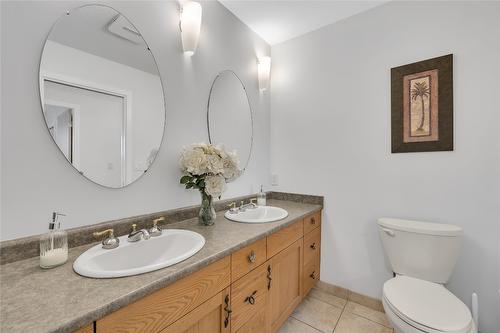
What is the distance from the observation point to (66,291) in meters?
0.65

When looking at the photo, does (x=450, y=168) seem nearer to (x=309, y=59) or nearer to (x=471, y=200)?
(x=471, y=200)

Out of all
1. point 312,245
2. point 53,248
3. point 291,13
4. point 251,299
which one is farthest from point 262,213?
point 291,13

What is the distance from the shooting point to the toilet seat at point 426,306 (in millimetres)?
1005

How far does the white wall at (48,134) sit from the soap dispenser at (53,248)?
0.41 feet

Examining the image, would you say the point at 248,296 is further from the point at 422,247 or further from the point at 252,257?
the point at 422,247

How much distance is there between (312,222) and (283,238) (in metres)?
0.51

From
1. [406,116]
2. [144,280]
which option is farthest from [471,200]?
[144,280]

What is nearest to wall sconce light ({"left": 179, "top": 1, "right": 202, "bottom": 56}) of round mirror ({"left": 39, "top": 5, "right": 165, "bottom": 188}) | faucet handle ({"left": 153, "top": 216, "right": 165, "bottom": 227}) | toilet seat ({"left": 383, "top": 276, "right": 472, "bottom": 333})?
round mirror ({"left": 39, "top": 5, "right": 165, "bottom": 188})

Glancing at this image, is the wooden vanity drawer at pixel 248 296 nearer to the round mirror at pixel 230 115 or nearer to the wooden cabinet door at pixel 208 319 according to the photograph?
the wooden cabinet door at pixel 208 319

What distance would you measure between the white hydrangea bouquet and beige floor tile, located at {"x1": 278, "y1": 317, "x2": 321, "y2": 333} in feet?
3.21

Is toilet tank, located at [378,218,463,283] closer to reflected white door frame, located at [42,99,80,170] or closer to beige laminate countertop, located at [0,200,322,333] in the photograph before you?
beige laminate countertop, located at [0,200,322,333]

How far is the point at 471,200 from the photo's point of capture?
1403 millimetres

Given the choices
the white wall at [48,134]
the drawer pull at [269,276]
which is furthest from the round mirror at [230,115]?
the drawer pull at [269,276]

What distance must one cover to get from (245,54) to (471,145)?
1809mm
